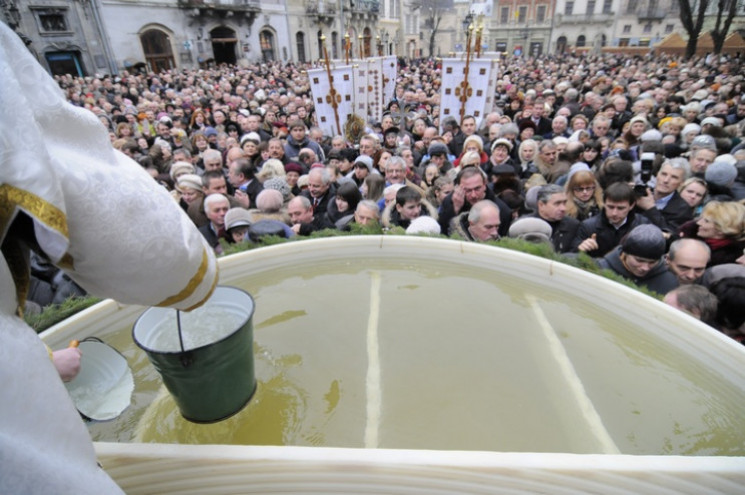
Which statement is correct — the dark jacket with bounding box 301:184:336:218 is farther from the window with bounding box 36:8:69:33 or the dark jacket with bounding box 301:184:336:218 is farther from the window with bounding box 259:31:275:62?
the window with bounding box 259:31:275:62

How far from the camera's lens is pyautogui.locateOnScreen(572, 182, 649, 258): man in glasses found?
362 cm

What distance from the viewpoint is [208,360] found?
137 centimetres

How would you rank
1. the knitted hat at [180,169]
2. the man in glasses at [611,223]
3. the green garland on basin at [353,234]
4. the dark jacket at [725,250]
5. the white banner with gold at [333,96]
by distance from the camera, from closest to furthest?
1. the green garland on basin at [353,234]
2. the dark jacket at [725,250]
3. the man in glasses at [611,223]
4. the knitted hat at [180,169]
5. the white banner with gold at [333,96]

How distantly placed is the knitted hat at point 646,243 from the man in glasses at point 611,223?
0.75 m

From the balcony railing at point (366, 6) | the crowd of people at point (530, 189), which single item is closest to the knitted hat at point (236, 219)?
the crowd of people at point (530, 189)

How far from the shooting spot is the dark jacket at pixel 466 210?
4305 mm

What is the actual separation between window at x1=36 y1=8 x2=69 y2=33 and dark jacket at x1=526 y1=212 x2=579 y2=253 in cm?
2908

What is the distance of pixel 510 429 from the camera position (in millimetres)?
1637

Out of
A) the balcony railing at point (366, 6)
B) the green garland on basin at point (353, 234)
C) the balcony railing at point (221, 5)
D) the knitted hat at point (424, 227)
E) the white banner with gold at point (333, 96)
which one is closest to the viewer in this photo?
the green garland on basin at point (353, 234)

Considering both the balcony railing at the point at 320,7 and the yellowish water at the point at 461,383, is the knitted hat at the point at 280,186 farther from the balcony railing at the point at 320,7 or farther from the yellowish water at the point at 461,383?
the balcony railing at the point at 320,7

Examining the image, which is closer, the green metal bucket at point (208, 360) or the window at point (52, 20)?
the green metal bucket at point (208, 360)

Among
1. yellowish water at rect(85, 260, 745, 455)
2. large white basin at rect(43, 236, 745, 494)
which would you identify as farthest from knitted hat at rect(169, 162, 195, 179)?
yellowish water at rect(85, 260, 745, 455)

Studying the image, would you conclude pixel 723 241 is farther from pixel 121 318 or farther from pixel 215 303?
pixel 121 318

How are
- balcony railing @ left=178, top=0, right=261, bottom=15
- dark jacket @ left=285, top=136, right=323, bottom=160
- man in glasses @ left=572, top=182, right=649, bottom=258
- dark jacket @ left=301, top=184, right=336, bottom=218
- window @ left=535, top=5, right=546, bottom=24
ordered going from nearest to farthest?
man in glasses @ left=572, top=182, right=649, bottom=258
dark jacket @ left=301, top=184, right=336, bottom=218
dark jacket @ left=285, top=136, right=323, bottom=160
balcony railing @ left=178, top=0, right=261, bottom=15
window @ left=535, top=5, right=546, bottom=24
